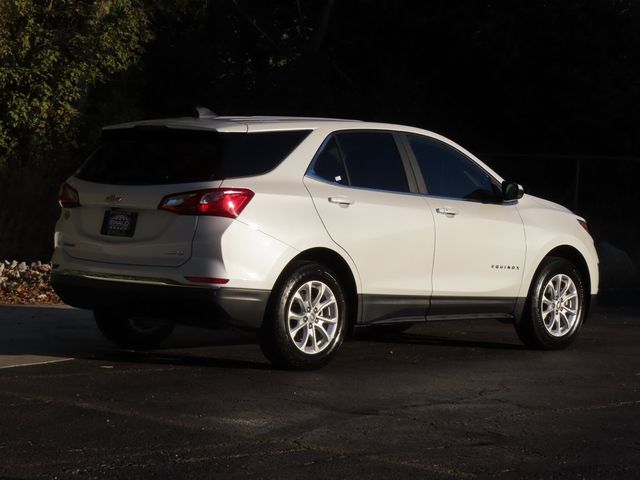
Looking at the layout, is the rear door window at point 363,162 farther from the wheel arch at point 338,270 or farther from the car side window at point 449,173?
the wheel arch at point 338,270

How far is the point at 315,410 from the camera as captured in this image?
8094mm

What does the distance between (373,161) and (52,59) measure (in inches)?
486

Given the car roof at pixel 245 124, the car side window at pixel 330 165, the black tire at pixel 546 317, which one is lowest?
the black tire at pixel 546 317

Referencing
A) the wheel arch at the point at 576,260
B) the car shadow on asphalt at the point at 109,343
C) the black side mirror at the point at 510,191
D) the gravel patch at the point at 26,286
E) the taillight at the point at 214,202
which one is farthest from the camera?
the gravel patch at the point at 26,286

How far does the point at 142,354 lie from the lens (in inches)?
415

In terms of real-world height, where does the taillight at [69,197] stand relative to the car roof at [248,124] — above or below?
below

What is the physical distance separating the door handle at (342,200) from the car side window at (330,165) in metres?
0.16

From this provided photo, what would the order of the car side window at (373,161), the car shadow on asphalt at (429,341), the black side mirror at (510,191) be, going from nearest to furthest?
the car side window at (373,161)
the black side mirror at (510,191)
the car shadow on asphalt at (429,341)

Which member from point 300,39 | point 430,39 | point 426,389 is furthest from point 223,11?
point 426,389

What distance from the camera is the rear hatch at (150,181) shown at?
9297mm

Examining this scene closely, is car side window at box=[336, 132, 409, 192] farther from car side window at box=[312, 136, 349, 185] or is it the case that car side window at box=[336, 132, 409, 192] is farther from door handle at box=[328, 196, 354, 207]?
door handle at box=[328, 196, 354, 207]

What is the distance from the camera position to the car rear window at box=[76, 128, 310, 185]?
9.38 meters

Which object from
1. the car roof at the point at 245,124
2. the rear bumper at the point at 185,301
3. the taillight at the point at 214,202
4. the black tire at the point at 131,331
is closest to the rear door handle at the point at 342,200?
the car roof at the point at 245,124

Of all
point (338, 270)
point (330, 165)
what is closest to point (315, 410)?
point (338, 270)
